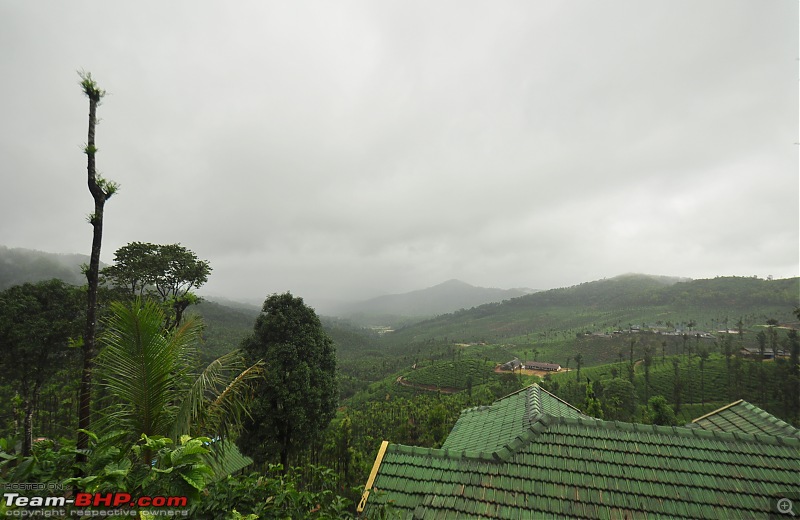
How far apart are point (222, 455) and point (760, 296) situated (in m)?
189

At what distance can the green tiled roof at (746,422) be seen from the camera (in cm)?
649

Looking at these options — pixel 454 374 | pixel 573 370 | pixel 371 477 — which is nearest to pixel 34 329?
pixel 371 477

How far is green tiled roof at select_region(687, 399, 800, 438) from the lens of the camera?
21.3 ft

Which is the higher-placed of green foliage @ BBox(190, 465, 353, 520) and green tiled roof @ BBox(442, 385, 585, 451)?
green foliage @ BBox(190, 465, 353, 520)

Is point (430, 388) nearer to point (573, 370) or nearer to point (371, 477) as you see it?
point (573, 370)

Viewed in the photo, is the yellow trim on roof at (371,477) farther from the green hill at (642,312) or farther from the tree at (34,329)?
the green hill at (642,312)

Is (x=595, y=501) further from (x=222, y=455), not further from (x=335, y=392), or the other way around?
(x=335, y=392)

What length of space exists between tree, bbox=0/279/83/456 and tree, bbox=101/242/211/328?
3063mm

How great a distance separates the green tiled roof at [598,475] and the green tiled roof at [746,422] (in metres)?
1.72

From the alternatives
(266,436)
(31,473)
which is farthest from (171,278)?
(31,473)

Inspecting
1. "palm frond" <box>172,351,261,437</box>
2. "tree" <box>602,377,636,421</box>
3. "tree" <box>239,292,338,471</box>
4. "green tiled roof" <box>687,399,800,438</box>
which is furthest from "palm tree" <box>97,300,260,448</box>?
"tree" <box>602,377,636,421</box>

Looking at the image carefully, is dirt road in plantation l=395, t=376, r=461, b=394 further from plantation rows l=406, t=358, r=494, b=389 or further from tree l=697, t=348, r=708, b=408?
tree l=697, t=348, r=708, b=408

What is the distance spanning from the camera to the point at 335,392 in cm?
1490

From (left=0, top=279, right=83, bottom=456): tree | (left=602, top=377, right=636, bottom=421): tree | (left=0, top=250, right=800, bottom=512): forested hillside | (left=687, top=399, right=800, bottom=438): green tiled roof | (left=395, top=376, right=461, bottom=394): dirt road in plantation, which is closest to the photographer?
(left=687, top=399, right=800, bottom=438): green tiled roof
